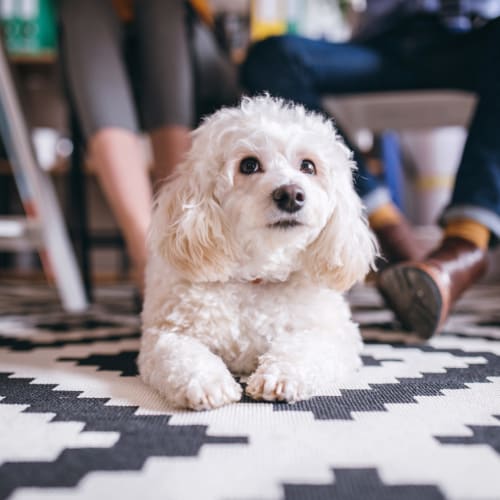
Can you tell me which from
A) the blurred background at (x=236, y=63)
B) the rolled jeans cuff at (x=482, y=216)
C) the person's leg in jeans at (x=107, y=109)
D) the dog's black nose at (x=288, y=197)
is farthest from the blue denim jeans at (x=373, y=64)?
the dog's black nose at (x=288, y=197)

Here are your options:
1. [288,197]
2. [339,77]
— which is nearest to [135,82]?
[339,77]

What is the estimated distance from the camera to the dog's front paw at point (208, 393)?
2.15 ft

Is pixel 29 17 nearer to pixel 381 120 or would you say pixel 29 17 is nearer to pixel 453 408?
pixel 381 120

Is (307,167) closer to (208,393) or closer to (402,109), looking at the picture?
(208,393)

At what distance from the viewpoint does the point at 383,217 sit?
1483mm

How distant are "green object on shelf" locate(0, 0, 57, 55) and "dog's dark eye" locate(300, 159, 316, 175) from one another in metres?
2.27

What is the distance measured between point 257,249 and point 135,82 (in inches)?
44.4

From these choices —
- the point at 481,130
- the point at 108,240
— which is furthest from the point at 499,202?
the point at 108,240

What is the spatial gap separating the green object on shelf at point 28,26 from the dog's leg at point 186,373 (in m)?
2.42

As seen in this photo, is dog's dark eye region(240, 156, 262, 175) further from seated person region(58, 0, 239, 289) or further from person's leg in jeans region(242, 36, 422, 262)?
person's leg in jeans region(242, 36, 422, 262)

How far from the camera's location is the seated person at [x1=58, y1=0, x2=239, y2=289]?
1.39 meters

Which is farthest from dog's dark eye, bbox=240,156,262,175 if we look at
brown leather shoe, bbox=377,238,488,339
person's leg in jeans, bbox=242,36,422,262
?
person's leg in jeans, bbox=242,36,422,262

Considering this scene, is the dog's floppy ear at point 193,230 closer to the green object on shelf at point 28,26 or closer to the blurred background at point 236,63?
the blurred background at point 236,63

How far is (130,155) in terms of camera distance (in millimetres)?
1410
